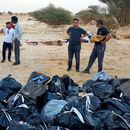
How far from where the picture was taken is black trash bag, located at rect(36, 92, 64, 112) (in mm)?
7386

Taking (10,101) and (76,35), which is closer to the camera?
(10,101)

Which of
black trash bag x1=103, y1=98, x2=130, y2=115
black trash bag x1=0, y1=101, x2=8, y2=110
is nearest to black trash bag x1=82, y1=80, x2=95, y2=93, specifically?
black trash bag x1=103, y1=98, x2=130, y2=115

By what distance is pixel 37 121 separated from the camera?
6594mm

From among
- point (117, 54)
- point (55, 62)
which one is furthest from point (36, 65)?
point (117, 54)

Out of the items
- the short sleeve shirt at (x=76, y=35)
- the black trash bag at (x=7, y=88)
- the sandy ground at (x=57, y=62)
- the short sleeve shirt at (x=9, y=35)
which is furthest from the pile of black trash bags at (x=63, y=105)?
the short sleeve shirt at (x=9, y=35)

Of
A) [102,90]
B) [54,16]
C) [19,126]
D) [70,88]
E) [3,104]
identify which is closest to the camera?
[19,126]

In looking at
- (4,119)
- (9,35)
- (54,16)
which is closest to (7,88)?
(4,119)

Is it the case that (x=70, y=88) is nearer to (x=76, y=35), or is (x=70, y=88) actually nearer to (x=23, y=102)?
(x=23, y=102)

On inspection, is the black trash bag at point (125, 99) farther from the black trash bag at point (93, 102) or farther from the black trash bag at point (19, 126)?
the black trash bag at point (19, 126)

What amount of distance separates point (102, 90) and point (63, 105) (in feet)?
3.03

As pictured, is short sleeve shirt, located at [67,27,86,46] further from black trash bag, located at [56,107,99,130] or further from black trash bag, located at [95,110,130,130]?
black trash bag, located at [56,107,99,130]

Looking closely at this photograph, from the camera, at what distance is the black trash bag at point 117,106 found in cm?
693

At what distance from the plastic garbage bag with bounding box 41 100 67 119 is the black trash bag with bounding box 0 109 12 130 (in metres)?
0.56

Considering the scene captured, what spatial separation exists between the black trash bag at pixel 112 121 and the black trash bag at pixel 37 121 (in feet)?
2.67
